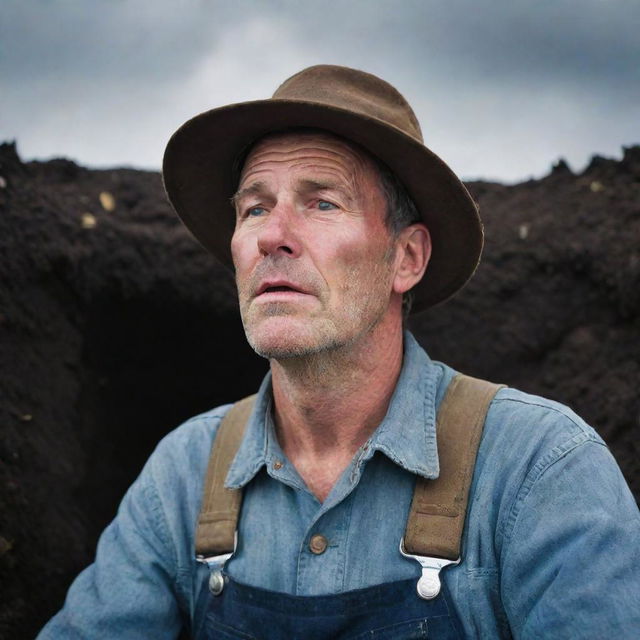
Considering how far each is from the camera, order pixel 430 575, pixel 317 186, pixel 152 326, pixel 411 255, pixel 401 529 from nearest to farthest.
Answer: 1. pixel 430 575
2. pixel 401 529
3. pixel 317 186
4. pixel 411 255
5. pixel 152 326

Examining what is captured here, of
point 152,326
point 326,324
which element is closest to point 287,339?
point 326,324

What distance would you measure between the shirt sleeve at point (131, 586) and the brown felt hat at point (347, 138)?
4.00 ft

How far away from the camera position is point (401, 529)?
7.95ft

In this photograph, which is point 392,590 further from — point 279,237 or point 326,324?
point 279,237

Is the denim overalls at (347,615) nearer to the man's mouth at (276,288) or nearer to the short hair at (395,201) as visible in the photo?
the man's mouth at (276,288)

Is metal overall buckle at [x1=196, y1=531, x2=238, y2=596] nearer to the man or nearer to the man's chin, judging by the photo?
the man

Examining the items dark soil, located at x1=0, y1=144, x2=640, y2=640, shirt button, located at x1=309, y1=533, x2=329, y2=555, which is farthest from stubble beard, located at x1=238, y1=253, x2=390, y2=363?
dark soil, located at x1=0, y1=144, x2=640, y2=640

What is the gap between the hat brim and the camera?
262 centimetres

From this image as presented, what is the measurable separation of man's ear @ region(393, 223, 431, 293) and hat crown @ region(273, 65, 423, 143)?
362 millimetres

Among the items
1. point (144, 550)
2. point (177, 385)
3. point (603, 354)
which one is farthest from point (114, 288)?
point (603, 354)

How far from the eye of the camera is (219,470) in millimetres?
2842

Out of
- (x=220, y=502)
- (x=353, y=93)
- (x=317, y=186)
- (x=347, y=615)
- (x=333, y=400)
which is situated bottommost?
(x=347, y=615)

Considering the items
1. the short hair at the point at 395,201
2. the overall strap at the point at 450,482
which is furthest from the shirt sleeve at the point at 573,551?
the short hair at the point at 395,201

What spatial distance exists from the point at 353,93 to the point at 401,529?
151 cm
